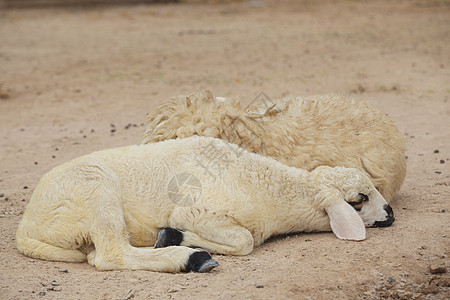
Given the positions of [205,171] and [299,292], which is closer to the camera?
[299,292]

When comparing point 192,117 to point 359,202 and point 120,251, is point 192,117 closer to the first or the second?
point 120,251

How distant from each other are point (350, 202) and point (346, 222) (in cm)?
30

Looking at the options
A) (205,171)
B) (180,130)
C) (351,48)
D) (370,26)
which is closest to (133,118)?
(180,130)

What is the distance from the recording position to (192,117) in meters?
Result: 6.25

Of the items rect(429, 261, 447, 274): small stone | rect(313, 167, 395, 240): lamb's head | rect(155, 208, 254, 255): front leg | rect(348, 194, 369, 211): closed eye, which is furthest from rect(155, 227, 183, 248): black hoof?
rect(429, 261, 447, 274): small stone

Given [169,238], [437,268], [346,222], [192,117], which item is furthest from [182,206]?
[437,268]

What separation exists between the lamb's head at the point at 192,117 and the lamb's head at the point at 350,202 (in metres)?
1.11

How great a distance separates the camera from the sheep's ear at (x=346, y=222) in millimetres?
5340

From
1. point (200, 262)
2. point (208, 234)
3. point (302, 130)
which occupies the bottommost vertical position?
point (200, 262)

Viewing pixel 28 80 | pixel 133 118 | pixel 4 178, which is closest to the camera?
pixel 4 178

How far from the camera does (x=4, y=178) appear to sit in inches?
318

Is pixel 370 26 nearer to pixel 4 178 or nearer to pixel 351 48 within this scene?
pixel 351 48

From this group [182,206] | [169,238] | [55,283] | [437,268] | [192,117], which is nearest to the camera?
[55,283]

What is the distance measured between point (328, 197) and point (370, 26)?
1372cm
